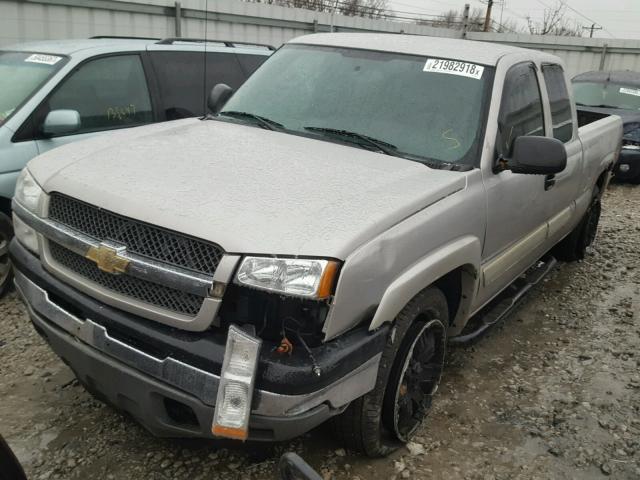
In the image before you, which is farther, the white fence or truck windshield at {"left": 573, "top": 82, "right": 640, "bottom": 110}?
truck windshield at {"left": 573, "top": 82, "right": 640, "bottom": 110}

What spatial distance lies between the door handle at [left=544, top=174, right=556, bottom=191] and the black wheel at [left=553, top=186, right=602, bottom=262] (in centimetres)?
176

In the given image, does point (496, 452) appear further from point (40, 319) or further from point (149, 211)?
point (40, 319)

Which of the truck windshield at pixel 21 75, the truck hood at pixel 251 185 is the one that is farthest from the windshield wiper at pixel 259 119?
the truck windshield at pixel 21 75

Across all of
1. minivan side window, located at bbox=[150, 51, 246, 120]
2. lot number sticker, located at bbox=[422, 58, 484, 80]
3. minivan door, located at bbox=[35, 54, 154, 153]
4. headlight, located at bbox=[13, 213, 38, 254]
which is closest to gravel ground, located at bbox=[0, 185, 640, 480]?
headlight, located at bbox=[13, 213, 38, 254]

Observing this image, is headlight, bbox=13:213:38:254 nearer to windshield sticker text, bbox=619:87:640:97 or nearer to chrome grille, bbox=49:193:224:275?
chrome grille, bbox=49:193:224:275

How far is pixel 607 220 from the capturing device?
764cm

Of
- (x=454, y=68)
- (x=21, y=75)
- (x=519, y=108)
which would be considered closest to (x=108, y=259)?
(x=454, y=68)

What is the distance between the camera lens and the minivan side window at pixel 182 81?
16.8 ft

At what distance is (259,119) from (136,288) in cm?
153

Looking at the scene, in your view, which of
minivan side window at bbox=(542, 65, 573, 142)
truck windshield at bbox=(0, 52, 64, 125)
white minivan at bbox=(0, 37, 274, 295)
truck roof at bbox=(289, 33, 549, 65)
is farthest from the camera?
truck windshield at bbox=(0, 52, 64, 125)

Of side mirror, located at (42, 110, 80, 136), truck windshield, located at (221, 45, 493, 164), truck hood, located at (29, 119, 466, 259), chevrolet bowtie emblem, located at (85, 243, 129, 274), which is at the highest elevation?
truck windshield, located at (221, 45, 493, 164)

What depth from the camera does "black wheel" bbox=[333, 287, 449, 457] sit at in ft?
8.29

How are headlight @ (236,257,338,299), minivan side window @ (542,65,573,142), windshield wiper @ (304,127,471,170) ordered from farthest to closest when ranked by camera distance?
minivan side window @ (542,65,573,142), windshield wiper @ (304,127,471,170), headlight @ (236,257,338,299)

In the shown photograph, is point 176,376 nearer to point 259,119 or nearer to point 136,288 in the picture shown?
point 136,288
